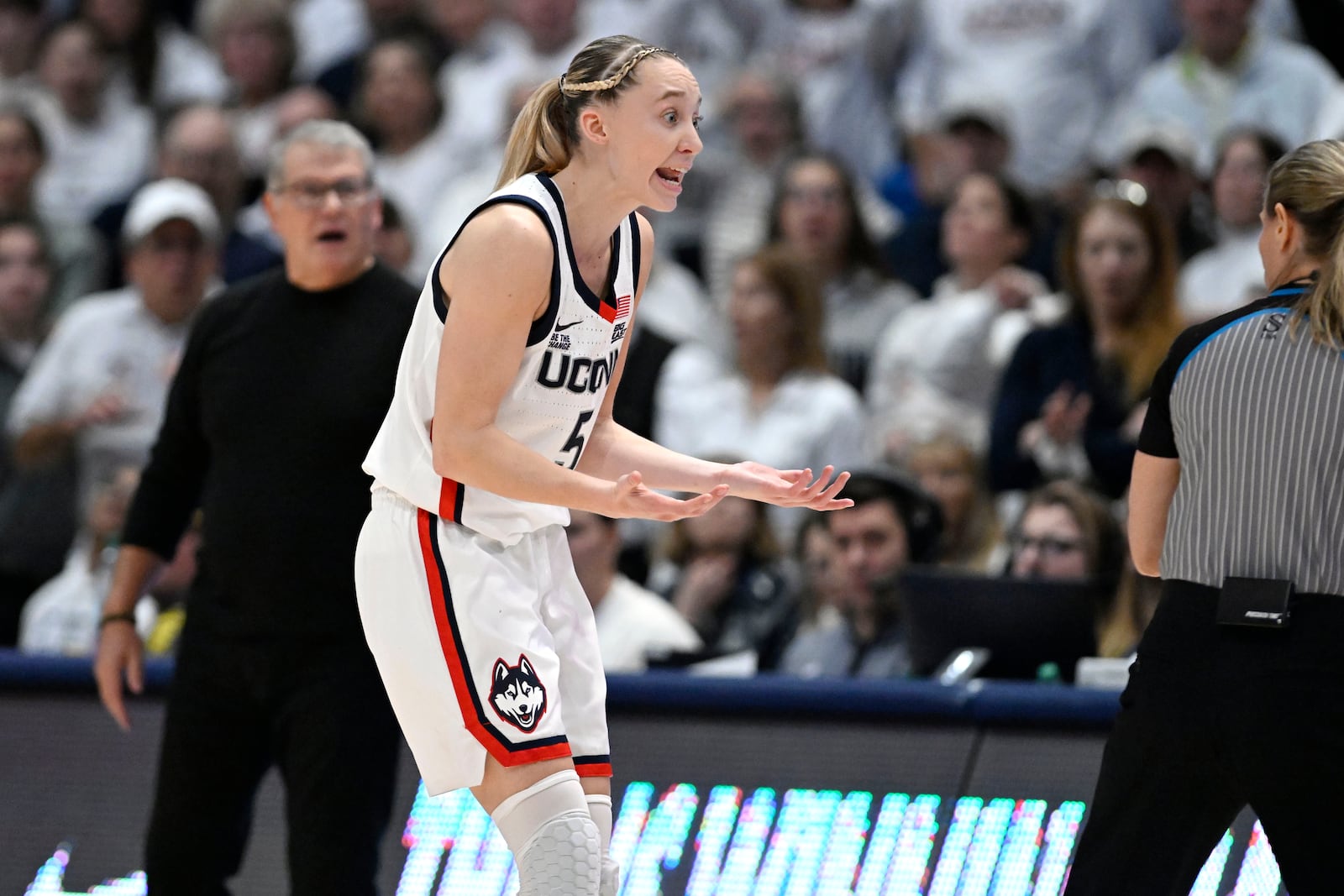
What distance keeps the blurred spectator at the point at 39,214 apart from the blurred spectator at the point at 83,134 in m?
0.70

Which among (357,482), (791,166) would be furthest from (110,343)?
(357,482)

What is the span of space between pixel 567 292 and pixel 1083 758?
6.72ft

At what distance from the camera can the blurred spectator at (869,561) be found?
624 cm

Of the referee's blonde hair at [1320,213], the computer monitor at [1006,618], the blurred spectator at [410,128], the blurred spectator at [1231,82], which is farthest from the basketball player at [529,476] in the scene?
the blurred spectator at [410,128]

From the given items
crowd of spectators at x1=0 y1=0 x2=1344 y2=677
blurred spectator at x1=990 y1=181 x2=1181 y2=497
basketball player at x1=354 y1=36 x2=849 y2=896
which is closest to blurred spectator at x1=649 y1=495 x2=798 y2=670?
crowd of spectators at x1=0 y1=0 x2=1344 y2=677

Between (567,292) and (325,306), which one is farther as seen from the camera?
(325,306)

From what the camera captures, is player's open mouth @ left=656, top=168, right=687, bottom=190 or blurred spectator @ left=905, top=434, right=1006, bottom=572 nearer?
player's open mouth @ left=656, top=168, right=687, bottom=190

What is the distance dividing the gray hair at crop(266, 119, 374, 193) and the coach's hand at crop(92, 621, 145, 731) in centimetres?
118

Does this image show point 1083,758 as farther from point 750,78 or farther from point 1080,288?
→ point 750,78

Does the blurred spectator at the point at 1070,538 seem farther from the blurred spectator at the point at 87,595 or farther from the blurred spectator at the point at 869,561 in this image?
the blurred spectator at the point at 87,595

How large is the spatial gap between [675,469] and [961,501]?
3563 millimetres

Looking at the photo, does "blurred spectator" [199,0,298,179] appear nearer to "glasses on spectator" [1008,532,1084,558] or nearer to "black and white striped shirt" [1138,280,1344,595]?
"glasses on spectator" [1008,532,1084,558]

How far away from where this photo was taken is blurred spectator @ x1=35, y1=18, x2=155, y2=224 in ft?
34.6

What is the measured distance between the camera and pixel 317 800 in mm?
4316
